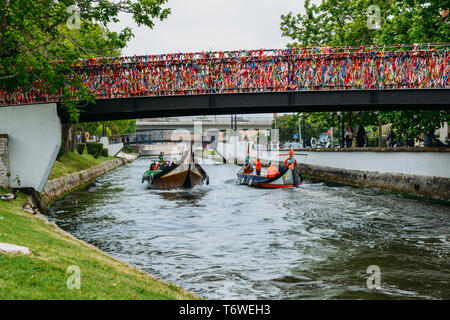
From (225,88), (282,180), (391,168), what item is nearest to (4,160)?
(225,88)

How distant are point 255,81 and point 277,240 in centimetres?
880

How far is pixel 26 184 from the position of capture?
72.3 feet

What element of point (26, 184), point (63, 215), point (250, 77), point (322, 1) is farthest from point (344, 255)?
A: point (322, 1)

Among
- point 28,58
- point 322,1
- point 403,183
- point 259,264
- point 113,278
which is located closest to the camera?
point 113,278

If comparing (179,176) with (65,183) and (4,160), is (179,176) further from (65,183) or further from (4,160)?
(4,160)

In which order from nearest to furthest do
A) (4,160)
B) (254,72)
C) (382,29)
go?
(4,160), (254,72), (382,29)

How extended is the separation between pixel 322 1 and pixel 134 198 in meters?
23.6

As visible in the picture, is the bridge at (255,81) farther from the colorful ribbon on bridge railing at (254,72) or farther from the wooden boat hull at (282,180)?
the wooden boat hull at (282,180)

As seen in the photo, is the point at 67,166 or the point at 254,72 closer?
the point at 254,72

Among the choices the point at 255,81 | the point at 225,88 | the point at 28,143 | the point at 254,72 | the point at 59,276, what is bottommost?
the point at 59,276

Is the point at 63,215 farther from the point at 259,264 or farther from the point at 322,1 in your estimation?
the point at 322,1

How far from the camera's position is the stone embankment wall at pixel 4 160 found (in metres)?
21.4

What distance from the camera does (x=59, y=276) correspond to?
7918 mm

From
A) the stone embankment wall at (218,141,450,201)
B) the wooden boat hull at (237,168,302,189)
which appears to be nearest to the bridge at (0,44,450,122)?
the stone embankment wall at (218,141,450,201)
